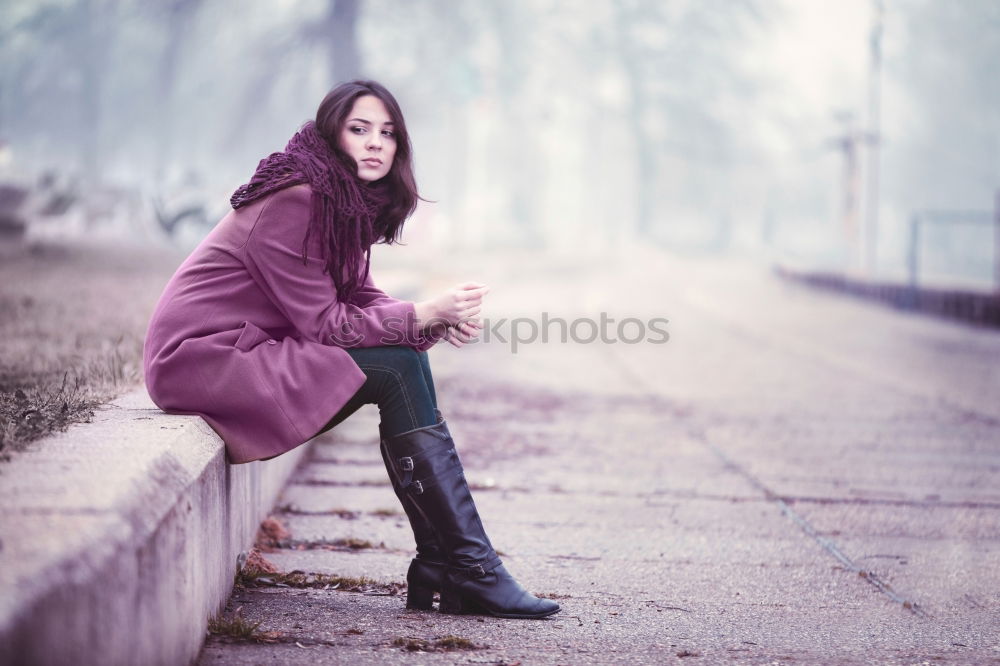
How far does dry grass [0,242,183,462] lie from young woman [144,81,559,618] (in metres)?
0.39

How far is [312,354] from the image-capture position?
2730 millimetres

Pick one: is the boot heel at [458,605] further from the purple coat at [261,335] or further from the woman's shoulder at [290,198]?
the woman's shoulder at [290,198]

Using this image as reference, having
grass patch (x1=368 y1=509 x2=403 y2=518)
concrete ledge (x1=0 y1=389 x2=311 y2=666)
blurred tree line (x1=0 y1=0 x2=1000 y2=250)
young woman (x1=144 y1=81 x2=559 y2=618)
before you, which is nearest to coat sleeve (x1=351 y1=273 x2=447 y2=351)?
young woman (x1=144 y1=81 x2=559 y2=618)

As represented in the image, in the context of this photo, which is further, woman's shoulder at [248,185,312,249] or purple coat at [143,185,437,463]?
woman's shoulder at [248,185,312,249]

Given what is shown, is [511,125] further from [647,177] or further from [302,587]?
[302,587]

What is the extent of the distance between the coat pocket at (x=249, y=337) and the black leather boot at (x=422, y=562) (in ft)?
1.37

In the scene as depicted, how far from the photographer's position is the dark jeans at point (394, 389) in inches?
110

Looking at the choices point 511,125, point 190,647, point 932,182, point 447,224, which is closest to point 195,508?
point 190,647

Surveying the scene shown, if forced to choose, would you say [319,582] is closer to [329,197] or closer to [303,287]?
[303,287]

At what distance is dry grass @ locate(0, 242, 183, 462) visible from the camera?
2803 millimetres

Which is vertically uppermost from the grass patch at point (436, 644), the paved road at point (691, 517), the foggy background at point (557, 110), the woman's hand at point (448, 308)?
the foggy background at point (557, 110)

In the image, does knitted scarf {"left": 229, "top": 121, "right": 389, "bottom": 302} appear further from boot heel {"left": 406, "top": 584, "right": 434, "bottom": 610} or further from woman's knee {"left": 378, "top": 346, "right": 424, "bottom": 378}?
boot heel {"left": 406, "top": 584, "right": 434, "bottom": 610}

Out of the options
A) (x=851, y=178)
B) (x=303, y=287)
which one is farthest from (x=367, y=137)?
(x=851, y=178)

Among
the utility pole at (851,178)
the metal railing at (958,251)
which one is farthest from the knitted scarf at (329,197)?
the metal railing at (958,251)
